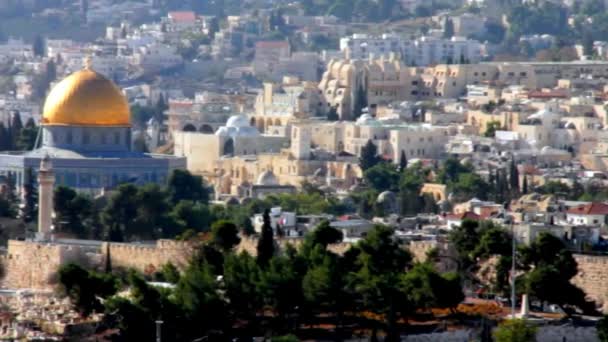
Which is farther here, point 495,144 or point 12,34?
point 12,34

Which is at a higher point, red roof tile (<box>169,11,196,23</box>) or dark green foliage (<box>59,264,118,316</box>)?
red roof tile (<box>169,11,196,23</box>)

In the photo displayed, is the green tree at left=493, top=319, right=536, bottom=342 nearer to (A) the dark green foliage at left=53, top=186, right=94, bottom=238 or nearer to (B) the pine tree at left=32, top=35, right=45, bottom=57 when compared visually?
(A) the dark green foliage at left=53, top=186, right=94, bottom=238

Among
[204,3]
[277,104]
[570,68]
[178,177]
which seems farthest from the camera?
[204,3]

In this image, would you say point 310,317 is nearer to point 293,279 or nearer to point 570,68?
point 293,279

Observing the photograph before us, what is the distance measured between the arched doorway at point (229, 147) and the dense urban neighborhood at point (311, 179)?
139mm

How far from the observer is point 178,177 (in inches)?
3127

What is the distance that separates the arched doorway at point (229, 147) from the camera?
97.9m

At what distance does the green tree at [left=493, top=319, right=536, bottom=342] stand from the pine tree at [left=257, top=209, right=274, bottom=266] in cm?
644

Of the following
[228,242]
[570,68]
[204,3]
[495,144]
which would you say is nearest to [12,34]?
[204,3]

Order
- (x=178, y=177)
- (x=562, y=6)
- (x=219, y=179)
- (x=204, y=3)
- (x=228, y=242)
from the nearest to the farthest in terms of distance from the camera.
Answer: (x=228, y=242), (x=178, y=177), (x=219, y=179), (x=562, y=6), (x=204, y=3)

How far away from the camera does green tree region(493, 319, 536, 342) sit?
50.7 m

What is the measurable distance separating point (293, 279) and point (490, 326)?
11.6ft

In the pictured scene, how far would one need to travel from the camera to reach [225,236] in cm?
5912

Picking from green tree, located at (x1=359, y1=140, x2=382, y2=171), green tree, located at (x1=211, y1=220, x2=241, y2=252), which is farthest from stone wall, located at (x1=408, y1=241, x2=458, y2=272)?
green tree, located at (x1=359, y1=140, x2=382, y2=171)
